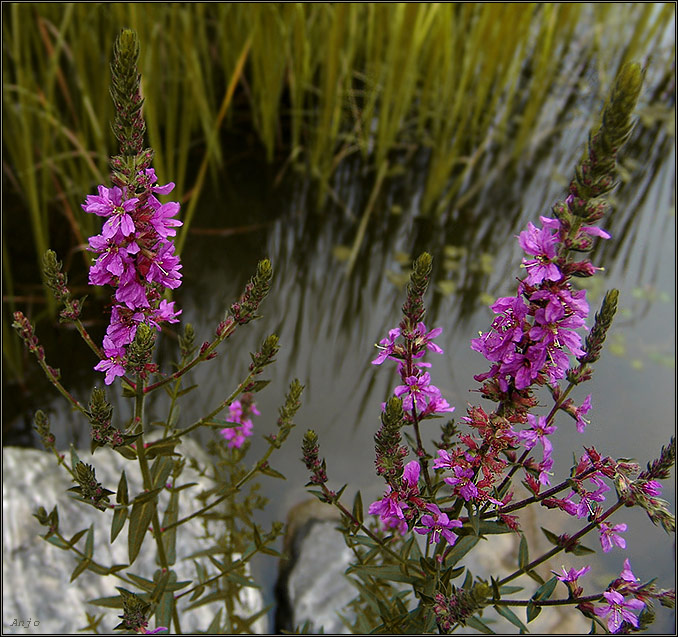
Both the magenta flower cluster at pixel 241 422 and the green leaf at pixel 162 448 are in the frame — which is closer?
the green leaf at pixel 162 448

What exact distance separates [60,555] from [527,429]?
1.99 meters

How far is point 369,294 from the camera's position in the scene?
11.6ft

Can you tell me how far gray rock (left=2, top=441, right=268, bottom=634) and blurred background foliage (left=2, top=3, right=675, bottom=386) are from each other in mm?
654

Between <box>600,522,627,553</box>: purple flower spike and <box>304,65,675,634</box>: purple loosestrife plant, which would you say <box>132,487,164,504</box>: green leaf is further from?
<box>600,522,627,553</box>: purple flower spike

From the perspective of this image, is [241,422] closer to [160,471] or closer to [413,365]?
[160,471]

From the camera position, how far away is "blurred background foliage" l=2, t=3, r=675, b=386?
3217 mm

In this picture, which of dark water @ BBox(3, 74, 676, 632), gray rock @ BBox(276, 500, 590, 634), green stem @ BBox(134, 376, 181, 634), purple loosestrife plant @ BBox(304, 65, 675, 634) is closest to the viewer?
→ purple loosestrife plant @ BBox(304, 65, 675, 634)

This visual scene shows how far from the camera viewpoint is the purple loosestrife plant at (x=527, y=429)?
3.05 ft

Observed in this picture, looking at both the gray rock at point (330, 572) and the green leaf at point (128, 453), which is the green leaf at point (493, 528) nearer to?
the green leaf at point (128, 453)

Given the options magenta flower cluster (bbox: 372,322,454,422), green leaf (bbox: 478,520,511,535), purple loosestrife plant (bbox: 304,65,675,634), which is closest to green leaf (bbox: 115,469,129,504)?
purple loosestrife plant (bbox: 304,65,675,634)

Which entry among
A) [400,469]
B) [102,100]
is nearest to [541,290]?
[400,469]

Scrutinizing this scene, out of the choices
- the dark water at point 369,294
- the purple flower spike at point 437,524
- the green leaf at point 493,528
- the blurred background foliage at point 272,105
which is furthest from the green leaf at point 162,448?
the blurred background foliage at point 272,105

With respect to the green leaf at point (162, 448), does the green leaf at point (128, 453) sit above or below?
below

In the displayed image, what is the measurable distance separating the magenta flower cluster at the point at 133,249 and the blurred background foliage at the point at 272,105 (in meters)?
1.83
